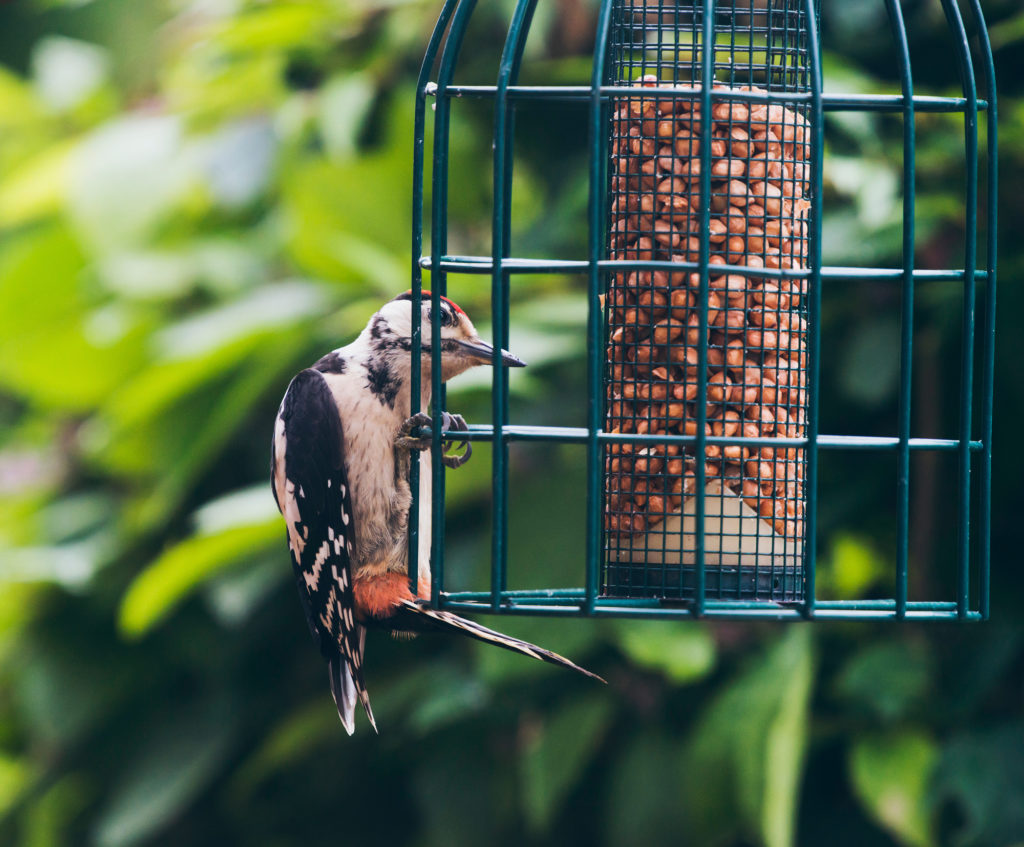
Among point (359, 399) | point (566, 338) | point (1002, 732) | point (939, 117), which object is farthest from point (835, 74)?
point (1002, 732)

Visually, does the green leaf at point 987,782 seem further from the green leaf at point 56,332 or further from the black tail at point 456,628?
the green leaf at point 56,332

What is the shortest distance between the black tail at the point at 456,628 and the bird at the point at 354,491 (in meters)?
0.01

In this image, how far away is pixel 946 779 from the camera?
11.0ft

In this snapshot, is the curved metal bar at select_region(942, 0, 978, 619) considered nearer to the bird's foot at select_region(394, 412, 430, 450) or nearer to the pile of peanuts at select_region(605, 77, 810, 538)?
the pile of peanuts at select_region(605, 77, 810, 538)

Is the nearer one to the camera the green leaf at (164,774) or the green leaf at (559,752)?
the green leaf at (559,752)

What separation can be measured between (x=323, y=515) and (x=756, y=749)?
132 cm

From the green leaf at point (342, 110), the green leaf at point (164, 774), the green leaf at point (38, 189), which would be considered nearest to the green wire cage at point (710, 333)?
the green leaf at point (342, 110)

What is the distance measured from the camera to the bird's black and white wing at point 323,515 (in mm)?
2811

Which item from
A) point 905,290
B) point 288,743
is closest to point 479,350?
point 905,290

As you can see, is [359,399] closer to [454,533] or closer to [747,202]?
[747,202]

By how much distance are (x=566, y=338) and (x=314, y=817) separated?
7.06ft

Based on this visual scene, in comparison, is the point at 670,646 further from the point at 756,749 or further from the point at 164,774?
the point at 164,774

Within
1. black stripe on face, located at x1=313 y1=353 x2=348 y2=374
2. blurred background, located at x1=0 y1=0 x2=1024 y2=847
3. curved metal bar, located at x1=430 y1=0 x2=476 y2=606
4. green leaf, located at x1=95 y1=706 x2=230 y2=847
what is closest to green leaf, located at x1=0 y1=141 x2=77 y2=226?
blurred background, located at x1=0 y1=0 x2=1024 y2=847

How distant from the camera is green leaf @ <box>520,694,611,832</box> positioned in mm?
3701
